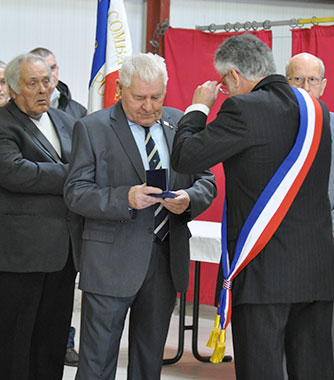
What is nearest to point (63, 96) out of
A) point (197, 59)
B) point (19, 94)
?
point (19, 94)

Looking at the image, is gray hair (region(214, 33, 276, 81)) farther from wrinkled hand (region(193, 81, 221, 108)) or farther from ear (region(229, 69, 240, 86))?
wrinkled hand (region(193, 81, 221, 108))

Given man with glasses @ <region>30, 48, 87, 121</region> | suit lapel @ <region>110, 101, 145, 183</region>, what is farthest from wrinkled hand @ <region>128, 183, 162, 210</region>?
man with glasses @ <region>30, 48, 87, 121</region>

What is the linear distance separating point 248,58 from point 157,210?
68cm

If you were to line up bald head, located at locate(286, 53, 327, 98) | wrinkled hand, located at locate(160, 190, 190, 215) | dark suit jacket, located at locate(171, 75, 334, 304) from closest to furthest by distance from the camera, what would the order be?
dark suit jacket, located at locate(171, 75, 334, 304) < wrinkled hand, located at locate(160, 190, 190, 215) < bald head, located at locate(286, 53, 327, 98)

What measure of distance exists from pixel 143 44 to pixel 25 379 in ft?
11.2

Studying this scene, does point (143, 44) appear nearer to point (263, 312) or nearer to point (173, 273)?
point (173, 273)

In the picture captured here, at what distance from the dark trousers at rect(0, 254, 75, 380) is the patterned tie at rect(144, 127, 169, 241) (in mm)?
586

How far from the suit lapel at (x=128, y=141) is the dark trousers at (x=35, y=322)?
2.23ft

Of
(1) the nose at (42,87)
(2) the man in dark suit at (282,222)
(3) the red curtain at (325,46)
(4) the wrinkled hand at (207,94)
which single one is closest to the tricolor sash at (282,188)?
(2) the man in dark suit at (282,222)

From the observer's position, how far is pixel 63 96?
12.9ft

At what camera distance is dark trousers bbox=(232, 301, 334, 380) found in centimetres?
202

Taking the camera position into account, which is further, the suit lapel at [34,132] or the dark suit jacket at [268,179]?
the suit lapel at [34,132]

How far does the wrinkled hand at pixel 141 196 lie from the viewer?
215cm

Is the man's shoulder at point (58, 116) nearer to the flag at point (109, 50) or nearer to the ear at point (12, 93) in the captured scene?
the ear at point (12, 93)
